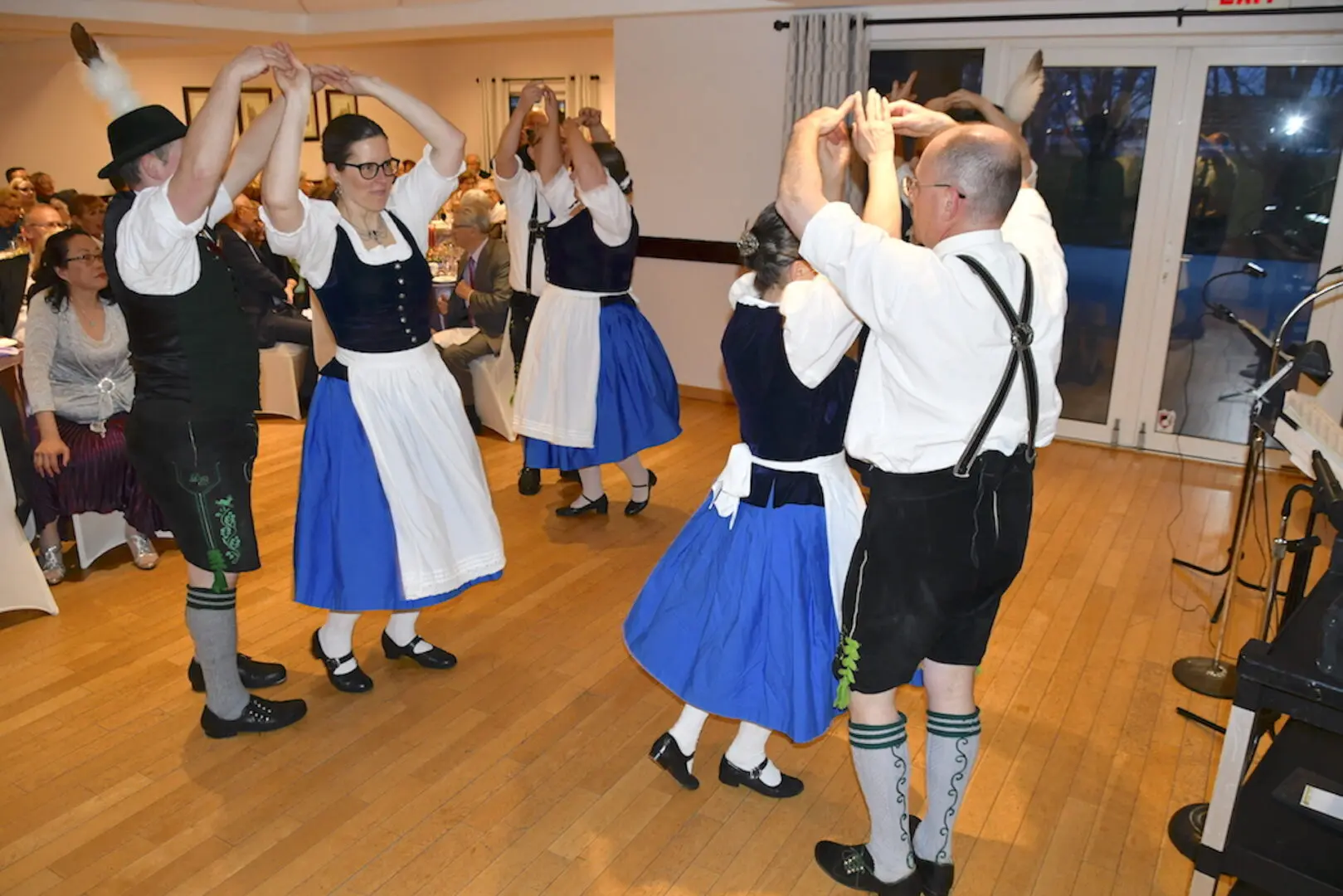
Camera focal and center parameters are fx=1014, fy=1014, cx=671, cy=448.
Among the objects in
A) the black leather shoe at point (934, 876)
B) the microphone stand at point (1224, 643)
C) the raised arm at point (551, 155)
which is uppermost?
the raised arm at point (551, 155)

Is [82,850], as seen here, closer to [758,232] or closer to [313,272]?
[313,272]

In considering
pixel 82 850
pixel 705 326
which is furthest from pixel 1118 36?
pixel 82 850

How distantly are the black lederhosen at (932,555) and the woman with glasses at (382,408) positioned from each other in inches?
53.0

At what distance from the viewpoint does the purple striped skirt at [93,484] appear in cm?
386

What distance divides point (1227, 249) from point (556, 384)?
3.73 metres

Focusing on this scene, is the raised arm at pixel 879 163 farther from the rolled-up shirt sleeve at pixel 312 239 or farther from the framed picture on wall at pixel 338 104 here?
the framed picture on wall at pixel 338 104

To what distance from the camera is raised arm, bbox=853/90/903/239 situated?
6.37 feet

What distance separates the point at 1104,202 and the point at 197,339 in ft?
15.9

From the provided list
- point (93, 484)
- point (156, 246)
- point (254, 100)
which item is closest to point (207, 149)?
point (156, 246)

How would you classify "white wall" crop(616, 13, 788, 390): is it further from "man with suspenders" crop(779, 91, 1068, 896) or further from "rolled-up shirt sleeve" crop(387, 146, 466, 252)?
"man with suspenders" crop(779, 91, 1068, 896)

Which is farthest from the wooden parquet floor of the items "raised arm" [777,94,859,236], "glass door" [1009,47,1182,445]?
"glass door" [1009,47,1182,445]

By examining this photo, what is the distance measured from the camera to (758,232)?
230cm

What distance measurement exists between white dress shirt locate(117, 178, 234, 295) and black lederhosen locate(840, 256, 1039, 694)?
163 cm

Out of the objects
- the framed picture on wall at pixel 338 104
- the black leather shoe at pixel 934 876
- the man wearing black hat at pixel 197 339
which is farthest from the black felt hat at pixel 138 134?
the framed picture on wall at pixel 338 104
